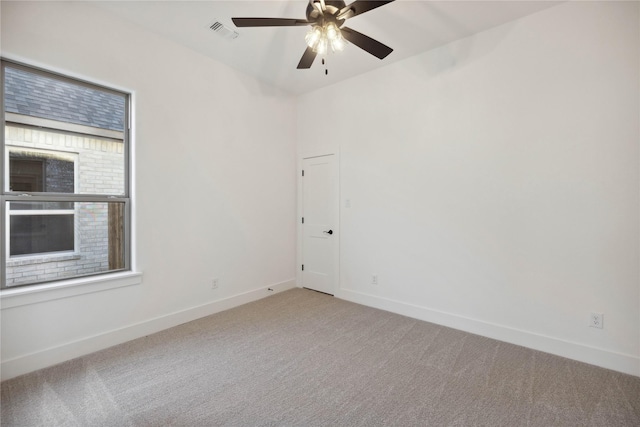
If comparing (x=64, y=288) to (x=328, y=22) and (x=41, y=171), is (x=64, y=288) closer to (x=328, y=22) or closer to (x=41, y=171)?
(x=41, y=171)

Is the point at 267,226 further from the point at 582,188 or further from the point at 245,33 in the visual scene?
the point at 582,188

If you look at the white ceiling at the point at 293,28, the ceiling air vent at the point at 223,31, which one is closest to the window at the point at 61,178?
the white ceiling at the point at 293,28

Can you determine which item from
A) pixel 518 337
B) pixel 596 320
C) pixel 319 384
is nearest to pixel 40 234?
pixel 319 384

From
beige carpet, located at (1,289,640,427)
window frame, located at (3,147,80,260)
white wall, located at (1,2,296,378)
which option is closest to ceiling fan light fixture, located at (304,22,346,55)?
white wall, located at (1,2,296,378)

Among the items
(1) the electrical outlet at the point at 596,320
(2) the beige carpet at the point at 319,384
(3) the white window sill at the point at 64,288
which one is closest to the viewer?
(2) the beige carpet at the point at 319,384

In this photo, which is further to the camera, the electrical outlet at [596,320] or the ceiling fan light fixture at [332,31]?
the electrical outlet at [596,320]

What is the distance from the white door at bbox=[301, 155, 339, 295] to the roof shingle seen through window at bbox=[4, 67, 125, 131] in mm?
2506

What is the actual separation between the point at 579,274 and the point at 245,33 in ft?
12.9

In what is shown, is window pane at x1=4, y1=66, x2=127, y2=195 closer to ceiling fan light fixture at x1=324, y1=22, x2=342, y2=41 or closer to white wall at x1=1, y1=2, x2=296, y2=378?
white wall at x1=1, y1=2, x2=296, y2=378

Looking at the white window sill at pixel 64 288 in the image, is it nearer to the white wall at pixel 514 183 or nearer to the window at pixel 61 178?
the window at pixel 61 178

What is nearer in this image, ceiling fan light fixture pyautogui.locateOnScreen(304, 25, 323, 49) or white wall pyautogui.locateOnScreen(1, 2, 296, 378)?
ceiling fan light fixture pyautogui.locateOnScreen(304, 25, 323, 49)

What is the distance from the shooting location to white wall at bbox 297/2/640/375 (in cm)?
238

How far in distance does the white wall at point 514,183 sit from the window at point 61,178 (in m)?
2.81

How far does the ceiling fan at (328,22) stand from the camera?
198 centimetres
